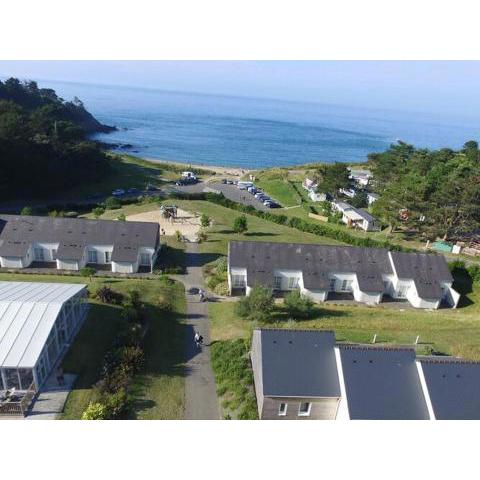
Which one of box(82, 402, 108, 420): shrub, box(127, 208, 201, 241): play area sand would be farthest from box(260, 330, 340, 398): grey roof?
box(127, 208, 201, 241): play area sand

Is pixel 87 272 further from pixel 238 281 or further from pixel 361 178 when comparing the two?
pixel 361 178

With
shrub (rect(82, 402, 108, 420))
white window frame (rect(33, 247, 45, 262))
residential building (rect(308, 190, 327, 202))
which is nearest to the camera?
shrub (rect(82, 402, 108, 420))

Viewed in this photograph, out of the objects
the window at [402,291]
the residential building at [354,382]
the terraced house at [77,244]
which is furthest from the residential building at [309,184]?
the residential building at [354,382]

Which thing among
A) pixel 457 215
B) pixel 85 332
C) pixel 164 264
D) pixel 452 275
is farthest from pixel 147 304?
pixel 457 215

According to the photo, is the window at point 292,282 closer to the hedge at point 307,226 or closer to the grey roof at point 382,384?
the hedge at point 307,226

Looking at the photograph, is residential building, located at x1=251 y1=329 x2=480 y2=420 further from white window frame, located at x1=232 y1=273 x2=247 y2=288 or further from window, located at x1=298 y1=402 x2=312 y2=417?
white window frame, located at x1=232 y1=273 x2=247 y2=288

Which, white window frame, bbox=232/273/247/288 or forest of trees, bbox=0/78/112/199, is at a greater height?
forest of trees, bbox=0/78/112/199

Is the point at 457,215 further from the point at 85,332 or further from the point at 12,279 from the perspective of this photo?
the point at 12,279
